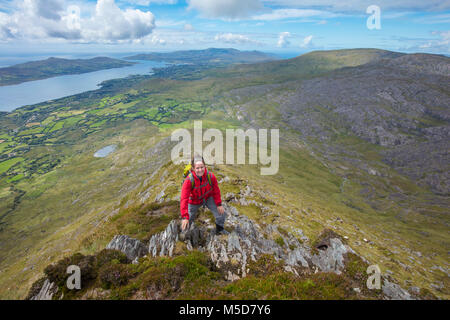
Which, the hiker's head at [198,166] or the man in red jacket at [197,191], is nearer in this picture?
the hiker's head at [198,166]

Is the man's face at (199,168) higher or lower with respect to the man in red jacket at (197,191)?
higher

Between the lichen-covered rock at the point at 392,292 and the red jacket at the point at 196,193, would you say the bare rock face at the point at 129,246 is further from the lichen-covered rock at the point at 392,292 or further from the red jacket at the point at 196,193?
the lichen-covered rock at the point at 392,292
